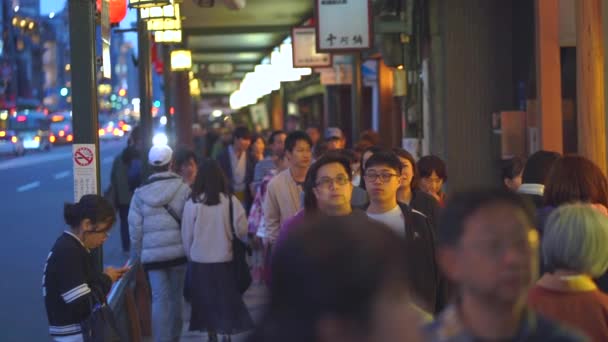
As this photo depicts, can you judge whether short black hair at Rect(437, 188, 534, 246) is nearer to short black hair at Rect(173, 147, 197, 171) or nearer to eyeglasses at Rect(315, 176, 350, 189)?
eyeglasses at Rect(315, 176, 350, 189)

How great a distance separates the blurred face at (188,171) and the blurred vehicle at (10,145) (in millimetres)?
63272

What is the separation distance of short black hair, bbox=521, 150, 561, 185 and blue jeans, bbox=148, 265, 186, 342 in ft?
12.8

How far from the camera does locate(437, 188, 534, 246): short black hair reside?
3131 millimetres

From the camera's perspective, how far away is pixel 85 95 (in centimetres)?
905

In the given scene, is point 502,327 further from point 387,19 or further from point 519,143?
point 387,19

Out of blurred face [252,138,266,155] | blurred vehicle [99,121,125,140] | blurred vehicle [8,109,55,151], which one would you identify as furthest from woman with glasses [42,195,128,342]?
blurred vehicle [99,121,125,140]

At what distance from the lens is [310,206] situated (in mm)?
7488

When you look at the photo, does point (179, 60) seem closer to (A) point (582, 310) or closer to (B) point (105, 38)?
(B) point (105, 38)

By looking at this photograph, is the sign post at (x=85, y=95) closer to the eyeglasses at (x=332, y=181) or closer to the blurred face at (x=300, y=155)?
the blurred face at (x=300, y=155)

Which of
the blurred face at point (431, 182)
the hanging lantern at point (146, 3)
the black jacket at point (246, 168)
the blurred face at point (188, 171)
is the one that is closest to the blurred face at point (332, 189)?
the blurred face at point (431, 182)

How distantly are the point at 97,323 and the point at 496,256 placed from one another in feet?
14.4

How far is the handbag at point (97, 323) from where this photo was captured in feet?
22.7

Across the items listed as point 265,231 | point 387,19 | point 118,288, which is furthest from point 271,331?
point 387,19

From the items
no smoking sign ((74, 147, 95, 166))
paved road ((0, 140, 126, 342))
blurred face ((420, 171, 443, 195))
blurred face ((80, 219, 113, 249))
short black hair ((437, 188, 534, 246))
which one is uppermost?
no smoking sign ((74, 147, 95, 166))
